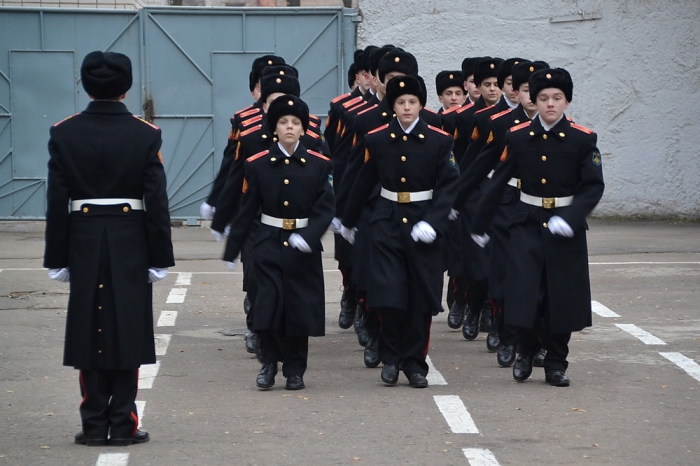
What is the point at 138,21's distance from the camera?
18.4m

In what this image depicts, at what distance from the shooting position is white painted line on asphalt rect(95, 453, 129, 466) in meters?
5.84

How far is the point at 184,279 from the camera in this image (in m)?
13.0

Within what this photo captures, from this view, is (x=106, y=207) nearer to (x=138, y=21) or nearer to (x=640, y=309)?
(x=640, y=309)

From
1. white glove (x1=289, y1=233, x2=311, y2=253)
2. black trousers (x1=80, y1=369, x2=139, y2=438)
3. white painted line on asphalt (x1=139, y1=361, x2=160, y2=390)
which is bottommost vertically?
white painted line on asphalt (x1=139, y1=361, x2=160, y2=390)

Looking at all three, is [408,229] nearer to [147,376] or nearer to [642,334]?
[147,376]

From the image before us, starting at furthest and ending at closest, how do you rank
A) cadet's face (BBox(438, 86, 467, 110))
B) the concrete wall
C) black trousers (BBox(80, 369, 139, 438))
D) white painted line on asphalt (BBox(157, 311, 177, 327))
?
the concrete wall
cadet's face (BBox(438, 86, 467, 110))
white painted line on asphalt (BBox(157, 311, 177, 327))
black trousers (BBox(80, 369, 139, 438))

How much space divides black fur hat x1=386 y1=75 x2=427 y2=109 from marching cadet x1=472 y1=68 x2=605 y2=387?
26.8 inches

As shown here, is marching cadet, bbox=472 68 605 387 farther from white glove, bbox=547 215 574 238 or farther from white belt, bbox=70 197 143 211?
white belt, bbox=70 197 143 211

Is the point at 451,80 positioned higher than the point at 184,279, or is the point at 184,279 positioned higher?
the point at 451,80

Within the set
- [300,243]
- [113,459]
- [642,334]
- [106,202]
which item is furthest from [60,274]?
[642,334]

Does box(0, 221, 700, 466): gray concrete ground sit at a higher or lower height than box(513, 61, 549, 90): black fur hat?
lower

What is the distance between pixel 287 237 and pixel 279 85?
4.70ft

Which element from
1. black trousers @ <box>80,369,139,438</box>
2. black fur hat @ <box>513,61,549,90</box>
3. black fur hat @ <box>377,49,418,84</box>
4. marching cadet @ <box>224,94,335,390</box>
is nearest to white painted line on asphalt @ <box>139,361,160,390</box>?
marching cadet @ <box>224,94,335,390</box>

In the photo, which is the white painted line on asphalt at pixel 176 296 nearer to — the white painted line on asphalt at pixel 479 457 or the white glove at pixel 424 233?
the white glove at pixel 424 233
